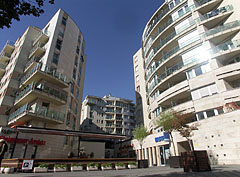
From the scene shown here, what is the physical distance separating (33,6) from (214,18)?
23.5m

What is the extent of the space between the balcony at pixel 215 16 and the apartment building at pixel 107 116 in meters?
43.9

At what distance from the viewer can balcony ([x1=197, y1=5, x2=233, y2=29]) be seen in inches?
816

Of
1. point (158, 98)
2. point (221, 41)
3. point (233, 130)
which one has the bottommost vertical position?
point (233, 130)

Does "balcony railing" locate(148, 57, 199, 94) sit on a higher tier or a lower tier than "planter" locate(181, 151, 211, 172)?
higher

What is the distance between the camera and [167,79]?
2352cm

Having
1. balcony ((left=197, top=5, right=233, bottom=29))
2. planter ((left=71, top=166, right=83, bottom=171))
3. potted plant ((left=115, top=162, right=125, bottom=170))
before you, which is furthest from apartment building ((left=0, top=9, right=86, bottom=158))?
balcony ((left=197, top=5, right=233, bottom=29))

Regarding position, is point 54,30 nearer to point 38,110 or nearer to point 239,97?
point 38,110

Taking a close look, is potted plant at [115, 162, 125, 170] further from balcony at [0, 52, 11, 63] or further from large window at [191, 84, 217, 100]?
balcony at [0, 52, 11, 63]

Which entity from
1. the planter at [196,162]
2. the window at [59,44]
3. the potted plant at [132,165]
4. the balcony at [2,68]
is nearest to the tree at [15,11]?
the planter at [196,162]

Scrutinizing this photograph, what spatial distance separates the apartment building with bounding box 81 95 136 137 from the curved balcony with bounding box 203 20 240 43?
43.9 m

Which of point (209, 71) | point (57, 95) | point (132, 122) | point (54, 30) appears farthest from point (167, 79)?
point (132, 122)

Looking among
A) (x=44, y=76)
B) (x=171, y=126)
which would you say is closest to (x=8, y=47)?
(x=44, y=76)

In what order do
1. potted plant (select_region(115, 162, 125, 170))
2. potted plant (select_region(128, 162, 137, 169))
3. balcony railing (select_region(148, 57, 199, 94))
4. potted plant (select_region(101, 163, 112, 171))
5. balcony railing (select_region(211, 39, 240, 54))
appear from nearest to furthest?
potted plant (select_region(101, 163, 112, 171)), potted plant (select_region(115, 162, 125, 170)), potted plant (select_region(128, 162, 137, 169)), balcony railing (select_region(211, 39, 240, 54)), balcony railing (select_region(148, 57, 199, 94))

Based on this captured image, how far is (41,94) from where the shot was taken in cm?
2142
